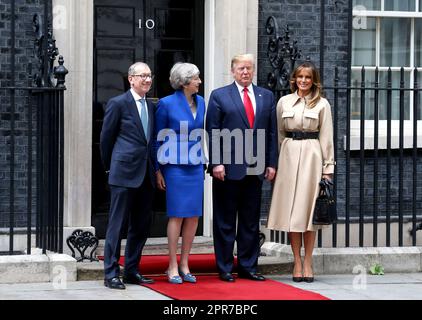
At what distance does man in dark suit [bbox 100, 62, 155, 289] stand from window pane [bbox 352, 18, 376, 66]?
10.9 feet

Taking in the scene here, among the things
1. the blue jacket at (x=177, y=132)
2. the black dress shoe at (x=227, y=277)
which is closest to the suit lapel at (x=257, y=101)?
the blue jacket at (x=177, y=132)

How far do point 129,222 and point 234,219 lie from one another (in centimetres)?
91

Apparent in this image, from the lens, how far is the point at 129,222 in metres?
9.70

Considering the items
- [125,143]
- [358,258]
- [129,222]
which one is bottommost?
[358,258]

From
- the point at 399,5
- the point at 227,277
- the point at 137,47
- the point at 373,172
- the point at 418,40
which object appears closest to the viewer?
the point at 227,277

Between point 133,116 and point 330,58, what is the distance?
3.09 meters

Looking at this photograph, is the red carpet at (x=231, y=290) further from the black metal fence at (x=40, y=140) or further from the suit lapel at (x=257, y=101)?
the suit lapel at (x=257, y=101)

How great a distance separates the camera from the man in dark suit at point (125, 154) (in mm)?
9422

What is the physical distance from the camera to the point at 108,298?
8.98m

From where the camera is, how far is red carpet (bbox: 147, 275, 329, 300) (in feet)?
29.7

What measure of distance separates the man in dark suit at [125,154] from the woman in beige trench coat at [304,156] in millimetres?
1223

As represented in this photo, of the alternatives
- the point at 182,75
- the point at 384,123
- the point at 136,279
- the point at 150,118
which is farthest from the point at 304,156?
the point at 384,123

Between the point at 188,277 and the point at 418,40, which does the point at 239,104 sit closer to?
the point at 188,277

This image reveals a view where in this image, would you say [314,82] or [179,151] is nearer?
[179,151]
